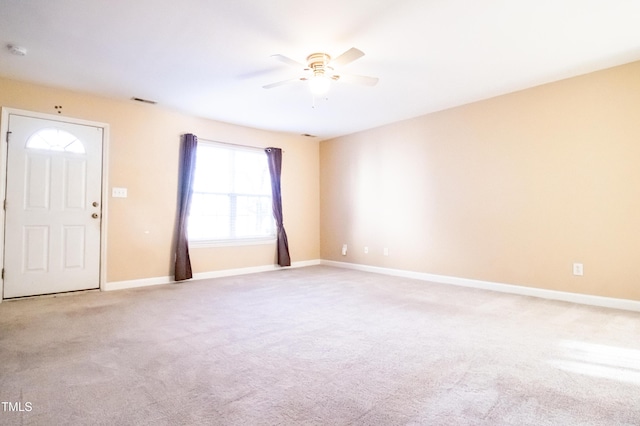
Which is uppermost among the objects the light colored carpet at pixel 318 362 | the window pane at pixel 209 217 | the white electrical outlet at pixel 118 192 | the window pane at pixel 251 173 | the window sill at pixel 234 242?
the window pane at pixel 251 173

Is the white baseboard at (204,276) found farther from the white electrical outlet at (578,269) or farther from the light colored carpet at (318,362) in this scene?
the white electrical outlet at (578,269)

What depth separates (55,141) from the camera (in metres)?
3.97

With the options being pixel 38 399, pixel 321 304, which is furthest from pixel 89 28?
pixel 321 304

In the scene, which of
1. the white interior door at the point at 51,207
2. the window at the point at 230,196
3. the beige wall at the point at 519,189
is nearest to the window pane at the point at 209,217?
the window at the point at 230,196

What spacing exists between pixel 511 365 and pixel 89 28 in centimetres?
407

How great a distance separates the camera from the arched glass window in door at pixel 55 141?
3.85 m

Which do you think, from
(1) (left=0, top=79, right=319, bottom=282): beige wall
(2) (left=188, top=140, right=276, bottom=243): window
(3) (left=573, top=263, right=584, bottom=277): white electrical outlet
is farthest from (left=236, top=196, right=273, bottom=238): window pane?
(3) (left=573, top=263, right=584, bottom=277): white electrical outlet

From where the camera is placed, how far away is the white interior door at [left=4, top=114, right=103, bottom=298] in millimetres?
3730

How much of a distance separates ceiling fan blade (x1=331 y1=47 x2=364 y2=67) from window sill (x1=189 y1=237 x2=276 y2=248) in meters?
3.44

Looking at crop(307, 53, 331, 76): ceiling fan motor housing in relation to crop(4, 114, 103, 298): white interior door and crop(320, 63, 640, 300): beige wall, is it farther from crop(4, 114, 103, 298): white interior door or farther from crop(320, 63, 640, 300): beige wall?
crop(4, 114, 103, 298): white interior door

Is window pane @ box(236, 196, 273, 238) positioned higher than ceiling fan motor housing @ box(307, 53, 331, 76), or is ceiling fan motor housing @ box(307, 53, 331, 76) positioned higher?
ceiling fan motor housing @ box(307, 53, 331, 76)

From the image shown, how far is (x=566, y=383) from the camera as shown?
185 centimetres

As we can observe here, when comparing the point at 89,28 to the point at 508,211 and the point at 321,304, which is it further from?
the point at 508,211

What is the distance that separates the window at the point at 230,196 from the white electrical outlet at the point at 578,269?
4408 millimetres
